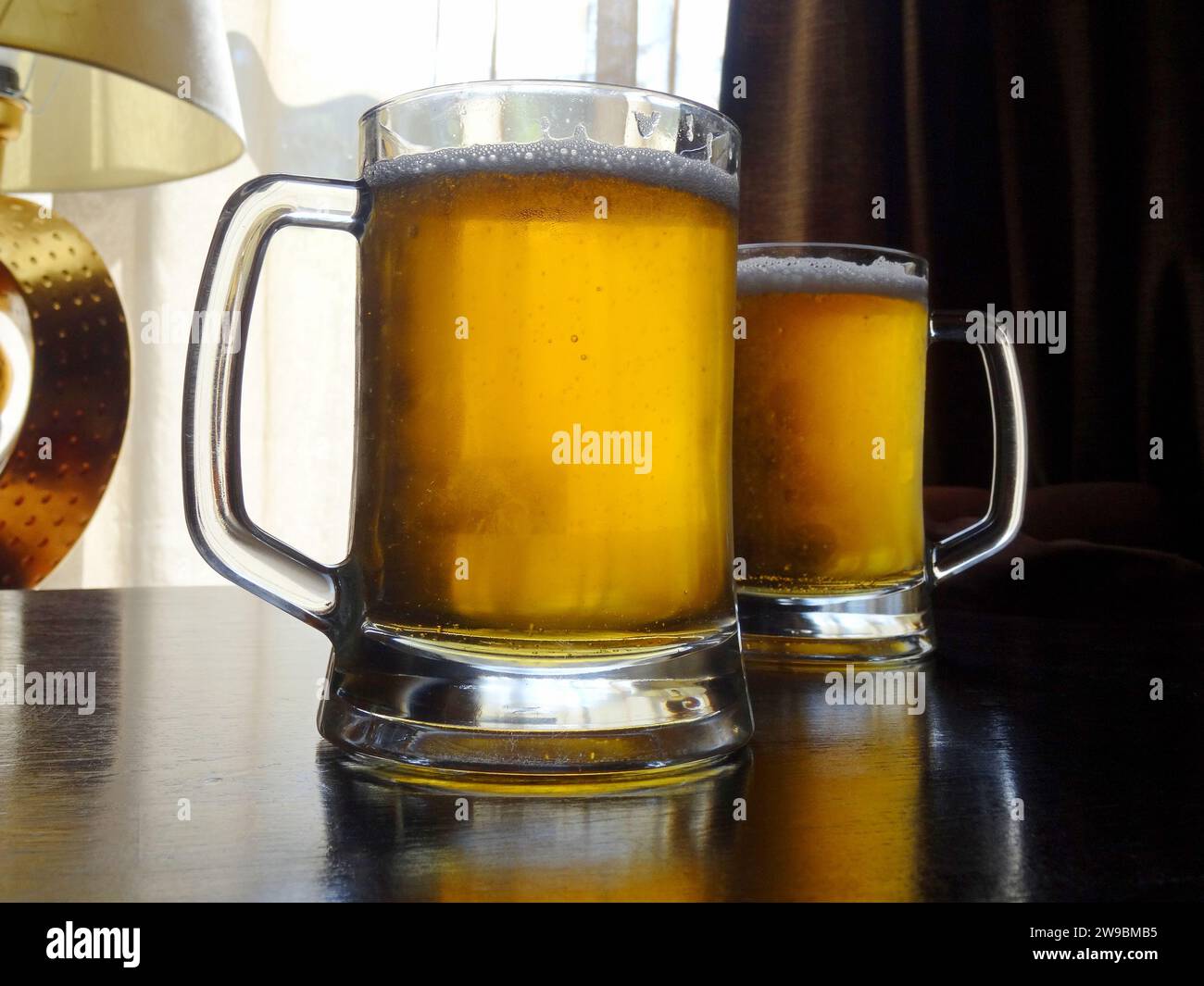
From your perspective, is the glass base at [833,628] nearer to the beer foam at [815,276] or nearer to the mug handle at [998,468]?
the mug handle at [998,468]

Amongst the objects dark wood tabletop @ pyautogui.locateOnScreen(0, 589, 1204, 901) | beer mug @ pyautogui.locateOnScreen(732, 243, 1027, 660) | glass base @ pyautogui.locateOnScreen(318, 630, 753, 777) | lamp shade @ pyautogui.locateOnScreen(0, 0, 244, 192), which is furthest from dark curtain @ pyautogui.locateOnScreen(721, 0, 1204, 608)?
glass base @ pyautogui.locateOnScreen(318, 630, 753, 777)

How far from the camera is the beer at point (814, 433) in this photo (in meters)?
0.71

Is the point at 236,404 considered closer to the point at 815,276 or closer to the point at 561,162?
the point at 561,162

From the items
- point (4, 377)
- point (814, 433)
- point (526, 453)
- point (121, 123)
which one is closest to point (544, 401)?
point (526, 453)

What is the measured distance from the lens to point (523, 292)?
434 millimetres

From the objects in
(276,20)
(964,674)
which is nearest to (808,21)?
(276,20)

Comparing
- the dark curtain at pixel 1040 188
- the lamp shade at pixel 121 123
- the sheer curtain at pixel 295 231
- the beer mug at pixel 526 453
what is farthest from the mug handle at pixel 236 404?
the sheer curtain at pixel 295 231

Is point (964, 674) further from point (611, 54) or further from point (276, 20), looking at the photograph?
point (276, 20)

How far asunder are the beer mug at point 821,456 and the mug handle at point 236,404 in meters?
0.31

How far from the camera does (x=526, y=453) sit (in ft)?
1.42

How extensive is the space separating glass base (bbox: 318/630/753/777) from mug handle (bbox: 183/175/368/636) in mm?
50

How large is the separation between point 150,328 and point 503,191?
7.36 feet
